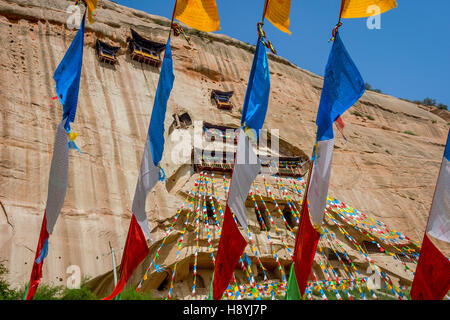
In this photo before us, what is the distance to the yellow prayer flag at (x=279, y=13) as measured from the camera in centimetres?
763

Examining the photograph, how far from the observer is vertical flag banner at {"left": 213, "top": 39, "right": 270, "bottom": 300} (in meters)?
6.48

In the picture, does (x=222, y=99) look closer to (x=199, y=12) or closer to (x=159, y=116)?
(x=199, y=12)

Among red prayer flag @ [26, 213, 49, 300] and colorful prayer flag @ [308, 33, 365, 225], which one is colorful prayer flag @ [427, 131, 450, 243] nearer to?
colorful prayer flag @ [308, 33, 365, 225]

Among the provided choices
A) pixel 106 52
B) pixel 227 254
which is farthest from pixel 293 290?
pixel 106 52

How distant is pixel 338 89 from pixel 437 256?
3.13 m

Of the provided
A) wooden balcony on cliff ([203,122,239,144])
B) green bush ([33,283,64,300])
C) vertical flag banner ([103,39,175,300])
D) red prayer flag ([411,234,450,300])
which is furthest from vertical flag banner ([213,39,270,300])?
wooden balcony on cliff ([203,122,239,144])

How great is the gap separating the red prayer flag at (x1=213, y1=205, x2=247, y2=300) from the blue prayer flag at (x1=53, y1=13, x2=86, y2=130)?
3.45m

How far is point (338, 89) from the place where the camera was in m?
6.43

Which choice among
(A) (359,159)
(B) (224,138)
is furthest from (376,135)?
(B) (224,138)

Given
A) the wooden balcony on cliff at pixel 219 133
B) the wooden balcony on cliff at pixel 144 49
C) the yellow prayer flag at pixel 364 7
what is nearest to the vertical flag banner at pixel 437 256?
the yellow prayer flag at pixel 364 7

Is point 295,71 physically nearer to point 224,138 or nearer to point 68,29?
point 224,138

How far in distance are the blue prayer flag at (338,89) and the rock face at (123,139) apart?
757 centimetres

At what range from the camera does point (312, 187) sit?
246 inches

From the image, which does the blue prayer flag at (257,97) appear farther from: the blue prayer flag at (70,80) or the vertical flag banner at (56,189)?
the vertical flag banner at (56,189)
